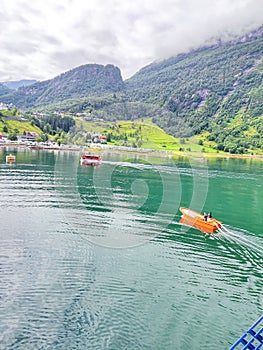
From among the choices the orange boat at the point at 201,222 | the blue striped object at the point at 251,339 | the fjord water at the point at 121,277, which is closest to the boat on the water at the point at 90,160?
the fjord water at the point at 121,277

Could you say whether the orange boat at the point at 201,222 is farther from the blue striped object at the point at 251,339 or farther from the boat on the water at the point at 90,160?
the boat on the water at the point at 90,160

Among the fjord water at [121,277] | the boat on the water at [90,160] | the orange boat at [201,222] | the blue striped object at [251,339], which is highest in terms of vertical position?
the boat on the water at [90,160]

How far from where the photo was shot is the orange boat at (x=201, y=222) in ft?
139

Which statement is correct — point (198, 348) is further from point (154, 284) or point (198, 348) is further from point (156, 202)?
point (156, 202)

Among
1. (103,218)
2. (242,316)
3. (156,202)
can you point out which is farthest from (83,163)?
(242,316)

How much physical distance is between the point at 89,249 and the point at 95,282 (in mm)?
7722

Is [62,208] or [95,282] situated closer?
[95,282]

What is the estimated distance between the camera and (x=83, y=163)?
408 ft

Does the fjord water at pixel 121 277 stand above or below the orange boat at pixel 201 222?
below

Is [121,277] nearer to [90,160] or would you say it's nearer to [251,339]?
[251,339]

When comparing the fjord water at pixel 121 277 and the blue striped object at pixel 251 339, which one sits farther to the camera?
the fjord water at pixel 121 277

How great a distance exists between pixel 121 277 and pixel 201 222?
20232 mm

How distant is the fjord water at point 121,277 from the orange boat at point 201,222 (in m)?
1.55

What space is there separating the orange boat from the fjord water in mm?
1555
